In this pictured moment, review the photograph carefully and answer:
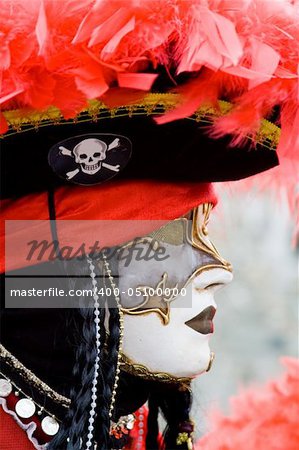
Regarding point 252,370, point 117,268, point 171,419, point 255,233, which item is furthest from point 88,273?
point 255,233

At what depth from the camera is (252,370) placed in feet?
24.4

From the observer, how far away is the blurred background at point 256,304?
742cm

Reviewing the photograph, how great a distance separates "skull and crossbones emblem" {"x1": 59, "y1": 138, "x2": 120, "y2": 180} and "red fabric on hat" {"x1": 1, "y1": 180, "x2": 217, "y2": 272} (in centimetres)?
6

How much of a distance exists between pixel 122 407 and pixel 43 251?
1.48 ft

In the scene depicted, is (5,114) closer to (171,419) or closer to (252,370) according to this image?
(171,419)

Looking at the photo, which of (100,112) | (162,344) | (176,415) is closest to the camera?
(100,112)

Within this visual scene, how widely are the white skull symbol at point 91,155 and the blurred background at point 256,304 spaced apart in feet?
17.5

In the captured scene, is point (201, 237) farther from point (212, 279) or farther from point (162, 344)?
point (162, 344)

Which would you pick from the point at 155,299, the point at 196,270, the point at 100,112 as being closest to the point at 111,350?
the point at 155,299

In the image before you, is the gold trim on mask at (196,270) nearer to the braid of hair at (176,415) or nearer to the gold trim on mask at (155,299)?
the gold trim on mask at (155,299)

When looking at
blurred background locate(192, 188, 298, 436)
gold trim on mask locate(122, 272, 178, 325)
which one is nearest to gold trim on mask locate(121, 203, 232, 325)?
gold trim on mask locate(122, 272, 178, 325)

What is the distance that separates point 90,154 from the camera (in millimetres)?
1939

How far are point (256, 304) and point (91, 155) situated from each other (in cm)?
635

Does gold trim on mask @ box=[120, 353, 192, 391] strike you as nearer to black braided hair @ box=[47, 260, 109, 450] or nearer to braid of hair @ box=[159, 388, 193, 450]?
black braided hair @ box=[47, 260, 109, 450]
